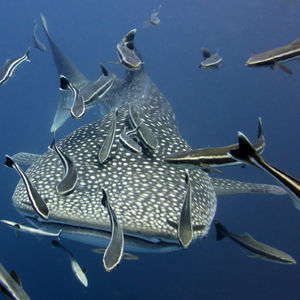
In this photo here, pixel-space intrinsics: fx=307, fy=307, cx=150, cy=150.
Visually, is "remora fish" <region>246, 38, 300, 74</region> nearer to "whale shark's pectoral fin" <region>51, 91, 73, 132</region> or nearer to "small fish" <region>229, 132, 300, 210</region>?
"small fish" <region>229, 132, 300, 210</region>

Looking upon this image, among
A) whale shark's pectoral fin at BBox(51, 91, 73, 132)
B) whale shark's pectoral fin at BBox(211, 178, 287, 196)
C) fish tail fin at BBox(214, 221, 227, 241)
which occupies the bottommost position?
whale shark's pectoral fin at BBox(211, 178, 287, 196)

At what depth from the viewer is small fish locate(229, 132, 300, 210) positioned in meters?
1.69

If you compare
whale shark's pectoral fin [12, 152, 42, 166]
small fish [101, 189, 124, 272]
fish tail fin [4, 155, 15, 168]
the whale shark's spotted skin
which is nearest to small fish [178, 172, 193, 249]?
small fish [101, 189, 124, 272]

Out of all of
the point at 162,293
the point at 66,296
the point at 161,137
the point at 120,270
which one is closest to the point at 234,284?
the point at 162,293

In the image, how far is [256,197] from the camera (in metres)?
16.7

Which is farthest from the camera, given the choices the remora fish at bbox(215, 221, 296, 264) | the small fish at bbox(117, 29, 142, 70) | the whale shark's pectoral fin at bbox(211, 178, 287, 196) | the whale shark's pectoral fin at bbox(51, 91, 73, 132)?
the whale shark's pectoral fin at bbox(51, 91, 73, 132)

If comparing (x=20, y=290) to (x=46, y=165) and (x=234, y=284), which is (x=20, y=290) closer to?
(x=46, y=165)

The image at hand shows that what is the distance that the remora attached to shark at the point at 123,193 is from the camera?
3273 millimetres

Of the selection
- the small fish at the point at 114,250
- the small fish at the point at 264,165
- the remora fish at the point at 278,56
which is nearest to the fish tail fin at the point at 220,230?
the small fish at the point at 114,250

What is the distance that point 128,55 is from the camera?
5273mm

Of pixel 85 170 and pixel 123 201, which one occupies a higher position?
pixel 85 170

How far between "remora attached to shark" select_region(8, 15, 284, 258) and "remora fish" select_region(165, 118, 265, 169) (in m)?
0.98

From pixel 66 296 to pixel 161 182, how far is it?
1179 cm

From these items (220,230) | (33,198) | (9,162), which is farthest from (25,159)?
(220,230)
